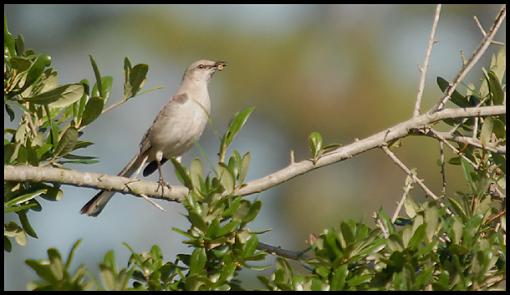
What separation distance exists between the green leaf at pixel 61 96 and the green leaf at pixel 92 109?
0.10 metres

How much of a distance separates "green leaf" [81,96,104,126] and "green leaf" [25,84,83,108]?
0.10m

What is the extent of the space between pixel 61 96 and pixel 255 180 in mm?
1198

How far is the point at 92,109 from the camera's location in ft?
15.8

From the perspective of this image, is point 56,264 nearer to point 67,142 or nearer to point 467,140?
point 67,142

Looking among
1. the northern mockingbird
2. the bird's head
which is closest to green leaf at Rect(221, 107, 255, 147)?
the northern mockingbird

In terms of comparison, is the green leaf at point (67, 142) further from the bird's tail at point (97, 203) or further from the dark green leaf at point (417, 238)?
the dark green leaf at point (417, 238)

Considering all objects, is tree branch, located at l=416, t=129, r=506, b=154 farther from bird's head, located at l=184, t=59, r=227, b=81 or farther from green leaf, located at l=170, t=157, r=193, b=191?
bird's head, located at l=184, t=59, r=227, b=81

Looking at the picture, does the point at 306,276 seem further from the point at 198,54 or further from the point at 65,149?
the point at 198,54

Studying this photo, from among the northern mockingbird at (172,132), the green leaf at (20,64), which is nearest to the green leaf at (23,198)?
the green leaf at (20,64)

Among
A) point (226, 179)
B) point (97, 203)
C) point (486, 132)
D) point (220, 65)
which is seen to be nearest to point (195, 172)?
point (226, 179)

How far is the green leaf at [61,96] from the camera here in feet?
15.2

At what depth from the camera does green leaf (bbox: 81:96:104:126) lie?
4.75 meters

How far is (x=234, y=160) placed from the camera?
426cm
